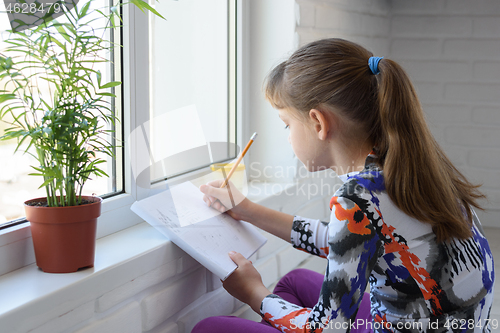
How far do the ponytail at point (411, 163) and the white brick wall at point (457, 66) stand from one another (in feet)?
3.95

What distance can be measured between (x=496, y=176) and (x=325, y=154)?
149 cm

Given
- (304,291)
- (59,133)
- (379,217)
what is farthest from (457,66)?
(59,133)

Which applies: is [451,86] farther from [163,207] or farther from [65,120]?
[65,120]

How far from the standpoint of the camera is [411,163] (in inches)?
28.4

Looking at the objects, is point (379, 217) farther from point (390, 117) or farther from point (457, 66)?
point (457, 66)

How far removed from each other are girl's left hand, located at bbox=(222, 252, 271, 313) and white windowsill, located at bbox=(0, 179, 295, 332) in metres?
0.11

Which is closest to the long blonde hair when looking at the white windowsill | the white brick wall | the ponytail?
the ponytail

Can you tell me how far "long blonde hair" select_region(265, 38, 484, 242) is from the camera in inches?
27.9

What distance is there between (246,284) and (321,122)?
0.30m

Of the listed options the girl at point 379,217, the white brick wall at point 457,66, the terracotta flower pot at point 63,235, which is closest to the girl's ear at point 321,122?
the girl at point 379,217

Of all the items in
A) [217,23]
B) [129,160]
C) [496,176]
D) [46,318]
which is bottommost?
[496,176]

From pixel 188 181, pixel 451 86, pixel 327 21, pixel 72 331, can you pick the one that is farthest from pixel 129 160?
pixel 451 86

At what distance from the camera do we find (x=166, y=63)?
1001mm

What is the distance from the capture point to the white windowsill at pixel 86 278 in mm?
557
